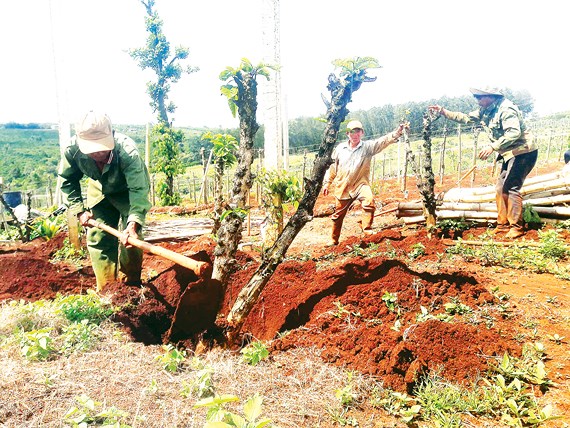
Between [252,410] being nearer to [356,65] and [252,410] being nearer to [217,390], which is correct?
[217,390]

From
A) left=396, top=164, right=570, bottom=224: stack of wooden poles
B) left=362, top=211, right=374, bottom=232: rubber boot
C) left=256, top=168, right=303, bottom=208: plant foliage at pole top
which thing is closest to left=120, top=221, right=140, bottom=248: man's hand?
left=256, top=168, right=303, bottom=208: plant foliage at pole top

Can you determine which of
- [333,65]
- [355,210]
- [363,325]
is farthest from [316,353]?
[355,210]

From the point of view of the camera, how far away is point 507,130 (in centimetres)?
535

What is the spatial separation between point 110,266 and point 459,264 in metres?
3.64

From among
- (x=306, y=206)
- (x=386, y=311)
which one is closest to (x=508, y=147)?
(x=386, y=311)

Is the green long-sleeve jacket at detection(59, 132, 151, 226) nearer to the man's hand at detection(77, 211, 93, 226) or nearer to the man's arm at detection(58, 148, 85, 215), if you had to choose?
the man's arm at detection(58, 148, 85, 215)

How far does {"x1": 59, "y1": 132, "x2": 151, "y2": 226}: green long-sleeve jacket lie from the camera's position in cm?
359

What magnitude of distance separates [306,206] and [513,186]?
3816 millimetres

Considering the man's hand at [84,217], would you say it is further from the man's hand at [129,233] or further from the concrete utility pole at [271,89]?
the concrete utility pole at [271,89]

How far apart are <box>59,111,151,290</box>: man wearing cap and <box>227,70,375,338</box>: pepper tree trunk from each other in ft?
3.48

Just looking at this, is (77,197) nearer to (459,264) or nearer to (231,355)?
(231,355)

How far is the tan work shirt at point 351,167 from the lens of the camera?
628cm

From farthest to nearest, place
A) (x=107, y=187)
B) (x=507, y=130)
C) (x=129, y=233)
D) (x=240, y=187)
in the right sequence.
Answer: (x=507, y=130)
(x=107, y=187)
(x=240, y=187)
(x=129, y=233)

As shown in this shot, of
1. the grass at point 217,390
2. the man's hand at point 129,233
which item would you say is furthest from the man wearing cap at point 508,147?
the man's hand at point 129,233
